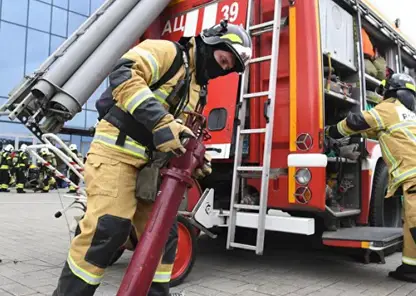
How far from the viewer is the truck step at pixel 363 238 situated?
345cm

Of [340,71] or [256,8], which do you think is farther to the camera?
[340,71]

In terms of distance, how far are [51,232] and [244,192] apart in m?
3.27

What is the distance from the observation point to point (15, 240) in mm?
5090

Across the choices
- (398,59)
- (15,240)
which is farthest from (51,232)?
(398,59)

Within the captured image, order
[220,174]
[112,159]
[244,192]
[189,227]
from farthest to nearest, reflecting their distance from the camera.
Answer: [220,174]
[244,192]
[189,227]
[112,159]

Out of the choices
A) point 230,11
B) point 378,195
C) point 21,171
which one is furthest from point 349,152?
point 21,171

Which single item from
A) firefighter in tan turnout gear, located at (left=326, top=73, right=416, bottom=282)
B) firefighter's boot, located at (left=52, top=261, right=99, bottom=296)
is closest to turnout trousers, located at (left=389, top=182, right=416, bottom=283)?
firefighter in tan turnout gear, located at (left=326, top=73, right=416, bottom=282)

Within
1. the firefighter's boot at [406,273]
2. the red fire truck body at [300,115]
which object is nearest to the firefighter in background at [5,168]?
the red fire truck body at [300,115]

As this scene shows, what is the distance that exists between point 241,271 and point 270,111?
1.54 meters

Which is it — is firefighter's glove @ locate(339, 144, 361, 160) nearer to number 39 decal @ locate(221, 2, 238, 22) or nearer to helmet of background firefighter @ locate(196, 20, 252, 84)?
number 39 decal @ locate(221, 2, 238, 22)

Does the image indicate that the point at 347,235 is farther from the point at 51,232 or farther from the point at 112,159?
the point at 51,232

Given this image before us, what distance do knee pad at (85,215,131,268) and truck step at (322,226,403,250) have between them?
2.11 meters

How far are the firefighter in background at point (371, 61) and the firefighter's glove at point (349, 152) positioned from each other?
1.13 metres

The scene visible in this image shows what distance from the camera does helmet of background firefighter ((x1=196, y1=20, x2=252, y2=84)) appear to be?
2320mm
